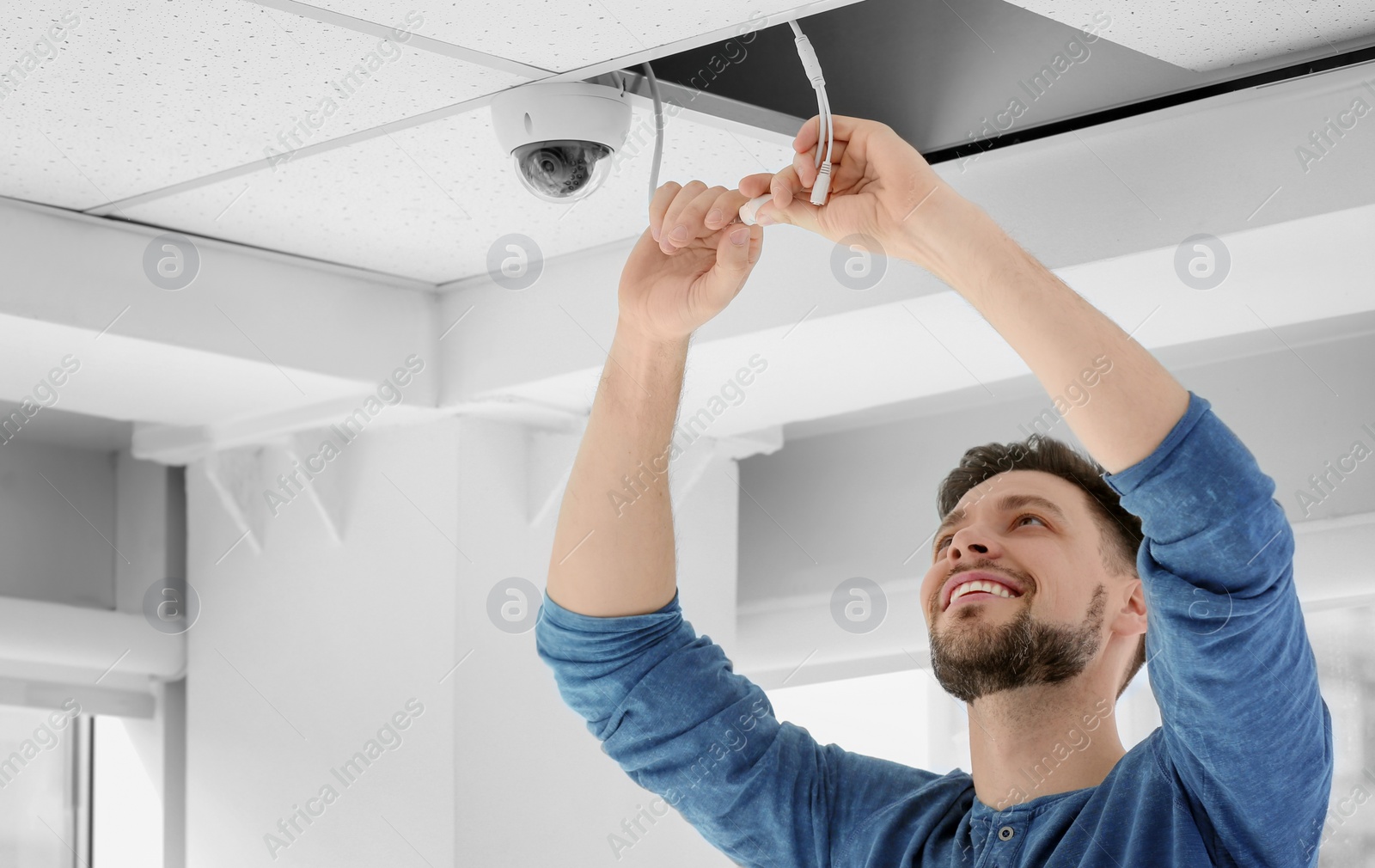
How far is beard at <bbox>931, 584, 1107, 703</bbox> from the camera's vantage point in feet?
5.27

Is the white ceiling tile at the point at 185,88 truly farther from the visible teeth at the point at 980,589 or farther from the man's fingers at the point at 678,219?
the visible teeth at the point at 980,589

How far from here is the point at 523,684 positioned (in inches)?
103

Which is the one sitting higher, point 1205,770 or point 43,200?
point 43,200

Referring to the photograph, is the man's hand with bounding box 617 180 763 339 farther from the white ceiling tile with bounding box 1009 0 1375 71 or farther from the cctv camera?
the white ceiling tile with bounding box 1009 0 1375 71

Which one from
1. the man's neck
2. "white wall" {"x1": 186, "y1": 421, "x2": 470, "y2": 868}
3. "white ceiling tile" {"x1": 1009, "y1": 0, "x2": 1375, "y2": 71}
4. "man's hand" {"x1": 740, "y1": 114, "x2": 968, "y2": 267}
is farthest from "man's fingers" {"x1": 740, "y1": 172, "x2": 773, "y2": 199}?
"white wall" {"x1": 186, "y1": 421, "x2": 470, "y2": 868}

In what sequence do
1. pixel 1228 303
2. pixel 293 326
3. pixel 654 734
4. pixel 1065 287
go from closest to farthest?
pixel 1065 287, pixel 654 734, pixel 1228 303, pixel 293 326

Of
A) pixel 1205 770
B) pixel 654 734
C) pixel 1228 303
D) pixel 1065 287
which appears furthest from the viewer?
pixel 1228 303

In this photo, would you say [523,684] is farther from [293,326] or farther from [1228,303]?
[1228,303]

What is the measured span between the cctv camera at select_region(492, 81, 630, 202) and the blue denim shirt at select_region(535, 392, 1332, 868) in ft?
1.55

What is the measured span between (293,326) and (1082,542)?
4.15 ft

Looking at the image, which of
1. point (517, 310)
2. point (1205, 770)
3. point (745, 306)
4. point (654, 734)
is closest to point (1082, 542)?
point (1205, 770)

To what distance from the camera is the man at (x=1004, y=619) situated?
47.8 inches

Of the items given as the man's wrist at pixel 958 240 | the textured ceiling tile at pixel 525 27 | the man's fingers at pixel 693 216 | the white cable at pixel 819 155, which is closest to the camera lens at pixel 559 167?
the textured ceiling tile at pixel 525 27

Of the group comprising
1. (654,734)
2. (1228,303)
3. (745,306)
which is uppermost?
(745,306)
